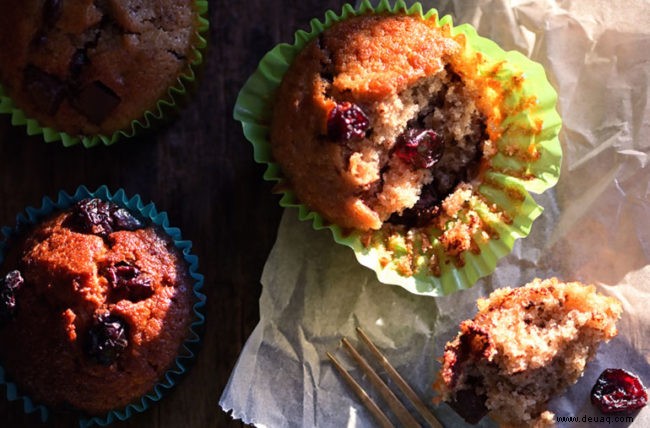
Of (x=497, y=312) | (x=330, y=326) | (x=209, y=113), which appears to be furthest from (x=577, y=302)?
(x=209, y=113)

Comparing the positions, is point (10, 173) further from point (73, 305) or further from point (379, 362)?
point (379, 362)

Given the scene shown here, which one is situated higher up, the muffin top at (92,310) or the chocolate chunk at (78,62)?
the chocolate chunk at (78,62)

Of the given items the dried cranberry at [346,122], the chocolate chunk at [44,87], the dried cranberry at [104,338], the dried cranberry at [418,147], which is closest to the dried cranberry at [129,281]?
the dried cranberry at [104,338]

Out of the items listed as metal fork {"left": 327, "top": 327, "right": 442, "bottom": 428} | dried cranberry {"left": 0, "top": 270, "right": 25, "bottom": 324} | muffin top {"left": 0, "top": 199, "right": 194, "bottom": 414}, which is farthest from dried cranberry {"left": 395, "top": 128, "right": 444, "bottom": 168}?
dried cranberry {"left": 0, "top": 270, "right": 25, "bottom": 324}

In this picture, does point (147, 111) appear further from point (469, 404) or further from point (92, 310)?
point (469, 404)

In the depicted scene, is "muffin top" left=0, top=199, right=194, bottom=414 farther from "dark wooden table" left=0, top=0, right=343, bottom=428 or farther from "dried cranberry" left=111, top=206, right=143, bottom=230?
"dark wooden table" left=0, top=0, right=343, bottom=428

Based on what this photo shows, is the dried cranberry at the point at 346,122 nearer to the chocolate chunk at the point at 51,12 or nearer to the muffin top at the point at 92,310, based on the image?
the muffin top at the point at 92,310
